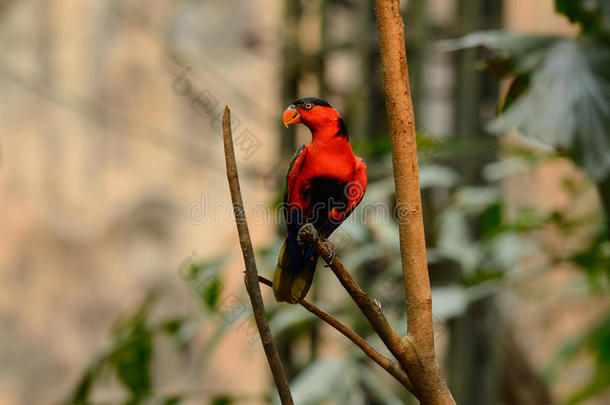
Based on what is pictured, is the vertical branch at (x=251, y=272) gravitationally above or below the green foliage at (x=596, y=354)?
above

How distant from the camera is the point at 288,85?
1770 millimetres

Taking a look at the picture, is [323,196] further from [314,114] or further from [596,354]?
[596,354]

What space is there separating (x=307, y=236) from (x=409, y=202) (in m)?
0.08

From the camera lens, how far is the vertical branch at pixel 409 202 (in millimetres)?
348

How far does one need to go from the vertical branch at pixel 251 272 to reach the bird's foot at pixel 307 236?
0.24ft

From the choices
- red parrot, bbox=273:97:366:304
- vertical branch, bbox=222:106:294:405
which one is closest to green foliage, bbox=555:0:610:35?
red parrot, bbox=273:97:366:304

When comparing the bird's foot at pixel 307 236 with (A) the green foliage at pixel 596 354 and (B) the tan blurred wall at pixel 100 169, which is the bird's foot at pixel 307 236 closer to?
(A) the green foliage at pixel 596 354

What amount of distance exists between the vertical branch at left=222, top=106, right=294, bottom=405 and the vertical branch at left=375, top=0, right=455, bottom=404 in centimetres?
8

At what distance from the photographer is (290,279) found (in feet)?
1.38

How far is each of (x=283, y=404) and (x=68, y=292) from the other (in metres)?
4.25

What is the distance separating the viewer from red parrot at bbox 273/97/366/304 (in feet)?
1.36

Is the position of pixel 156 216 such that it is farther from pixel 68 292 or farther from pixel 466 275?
pixel 466 275

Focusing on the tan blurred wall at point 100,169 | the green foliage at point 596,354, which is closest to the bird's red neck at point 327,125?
the green foliage at point 596,354

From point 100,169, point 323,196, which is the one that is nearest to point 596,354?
point 323,196
